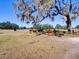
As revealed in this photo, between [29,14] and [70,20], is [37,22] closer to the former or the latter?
[29,14]

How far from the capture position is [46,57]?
40.9 ft

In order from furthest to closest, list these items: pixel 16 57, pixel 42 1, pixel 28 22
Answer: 1. pixel 28 22
2. pixel 42 1
3. pixel 16 57

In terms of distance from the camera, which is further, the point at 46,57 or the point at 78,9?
the point at 78,9

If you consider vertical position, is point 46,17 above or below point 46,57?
above

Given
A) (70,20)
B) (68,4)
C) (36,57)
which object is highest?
(68,4)

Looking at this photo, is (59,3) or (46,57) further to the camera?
(59,3)

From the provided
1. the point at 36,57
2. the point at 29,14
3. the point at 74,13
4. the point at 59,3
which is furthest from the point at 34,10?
the point at 36,57

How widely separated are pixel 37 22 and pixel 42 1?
4.77m

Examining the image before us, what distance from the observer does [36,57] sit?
1253 centimetres

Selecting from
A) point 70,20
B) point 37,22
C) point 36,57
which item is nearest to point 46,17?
point 37,22

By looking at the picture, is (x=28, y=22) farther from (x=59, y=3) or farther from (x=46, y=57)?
(x=46, y=57)

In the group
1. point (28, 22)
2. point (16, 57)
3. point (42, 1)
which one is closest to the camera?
point (16, 57)

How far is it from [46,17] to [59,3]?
3.86 m

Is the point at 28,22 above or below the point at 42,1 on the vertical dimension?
below
